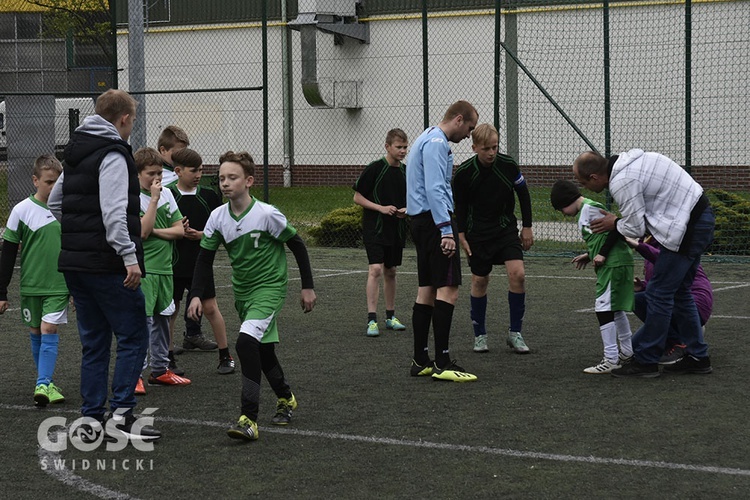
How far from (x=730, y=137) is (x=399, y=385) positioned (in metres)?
15.2

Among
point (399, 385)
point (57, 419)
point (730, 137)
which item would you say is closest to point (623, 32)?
point (730, 137)

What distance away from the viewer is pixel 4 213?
20.0 m

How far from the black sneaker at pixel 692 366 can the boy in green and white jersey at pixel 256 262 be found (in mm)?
2873

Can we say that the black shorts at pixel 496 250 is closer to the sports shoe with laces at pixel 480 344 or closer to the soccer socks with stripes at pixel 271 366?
the sports shoe with laces at pixel 480 344

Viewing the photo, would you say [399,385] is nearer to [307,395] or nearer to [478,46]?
[307,395]

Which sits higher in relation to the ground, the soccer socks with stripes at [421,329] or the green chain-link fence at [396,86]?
the green chain-link fence at [396,86]

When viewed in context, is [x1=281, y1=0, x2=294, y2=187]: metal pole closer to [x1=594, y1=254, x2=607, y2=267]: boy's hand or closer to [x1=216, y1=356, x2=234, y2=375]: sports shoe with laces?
[x1=216, y1=356, x2=234, y2=375]: sports shoe with laces

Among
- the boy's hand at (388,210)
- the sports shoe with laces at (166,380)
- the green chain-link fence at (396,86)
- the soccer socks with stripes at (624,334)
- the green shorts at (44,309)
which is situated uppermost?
the green chain-link fence at (396,86)

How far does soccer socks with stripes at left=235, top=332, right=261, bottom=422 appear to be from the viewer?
6059mm

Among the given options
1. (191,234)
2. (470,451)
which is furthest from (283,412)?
(191,234)

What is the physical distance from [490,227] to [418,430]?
2.80 meters

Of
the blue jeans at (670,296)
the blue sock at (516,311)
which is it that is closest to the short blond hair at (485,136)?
the blue sock at (516,311)

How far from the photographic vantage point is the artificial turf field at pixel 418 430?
17.2 ft

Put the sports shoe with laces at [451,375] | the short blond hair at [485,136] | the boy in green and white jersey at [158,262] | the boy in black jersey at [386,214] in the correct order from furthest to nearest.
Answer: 1. the boy in black jersey at [386,214]
2. the short blond hair at [485,136]
3. the sports shoe with laces at [451,375]
4. the boy in green and white jersey at [158,262]
